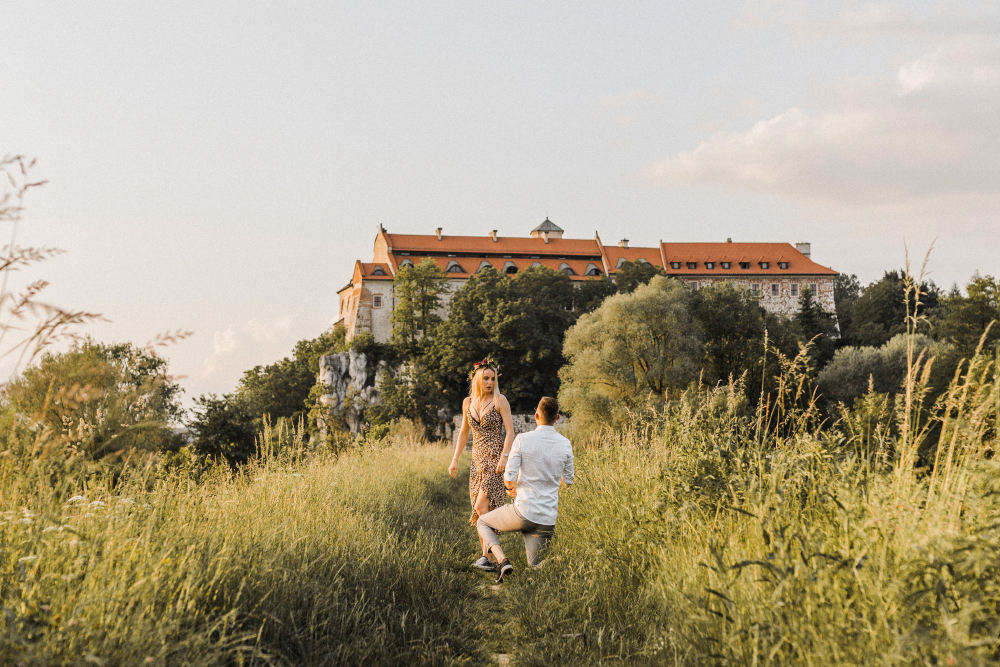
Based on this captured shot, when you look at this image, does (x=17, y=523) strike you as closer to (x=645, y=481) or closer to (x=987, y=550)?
(x=987, y=550)

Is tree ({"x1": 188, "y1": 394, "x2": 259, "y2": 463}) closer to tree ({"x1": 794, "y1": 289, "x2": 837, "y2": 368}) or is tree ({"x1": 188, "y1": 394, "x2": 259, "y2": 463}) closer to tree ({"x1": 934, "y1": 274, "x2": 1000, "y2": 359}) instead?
tree ({"x1": 934, "y1": 274, "x2": 1000, "y2": 359})

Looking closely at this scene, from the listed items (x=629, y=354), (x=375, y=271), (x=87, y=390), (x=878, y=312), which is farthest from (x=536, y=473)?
(x=878, y=312)

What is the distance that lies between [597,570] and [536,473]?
1002 millimetres

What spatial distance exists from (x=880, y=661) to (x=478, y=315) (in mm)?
55495

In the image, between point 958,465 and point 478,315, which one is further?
point 478,315

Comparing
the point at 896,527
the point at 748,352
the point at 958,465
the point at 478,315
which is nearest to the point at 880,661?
the point at 896,527

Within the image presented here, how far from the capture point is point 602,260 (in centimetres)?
7612

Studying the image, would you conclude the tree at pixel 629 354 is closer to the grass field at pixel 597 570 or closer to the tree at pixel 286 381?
the grass field at pixel 597 570

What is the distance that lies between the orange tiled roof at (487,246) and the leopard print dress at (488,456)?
67.6 meters

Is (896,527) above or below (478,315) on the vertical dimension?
below

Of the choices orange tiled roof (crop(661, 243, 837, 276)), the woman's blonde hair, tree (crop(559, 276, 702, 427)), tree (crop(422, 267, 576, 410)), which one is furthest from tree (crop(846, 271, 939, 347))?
the woman's blonde hair

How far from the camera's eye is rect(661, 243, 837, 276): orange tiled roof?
7669 centimetres

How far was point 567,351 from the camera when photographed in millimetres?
36531

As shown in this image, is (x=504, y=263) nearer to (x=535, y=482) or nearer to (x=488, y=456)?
(x=488, y=456)
